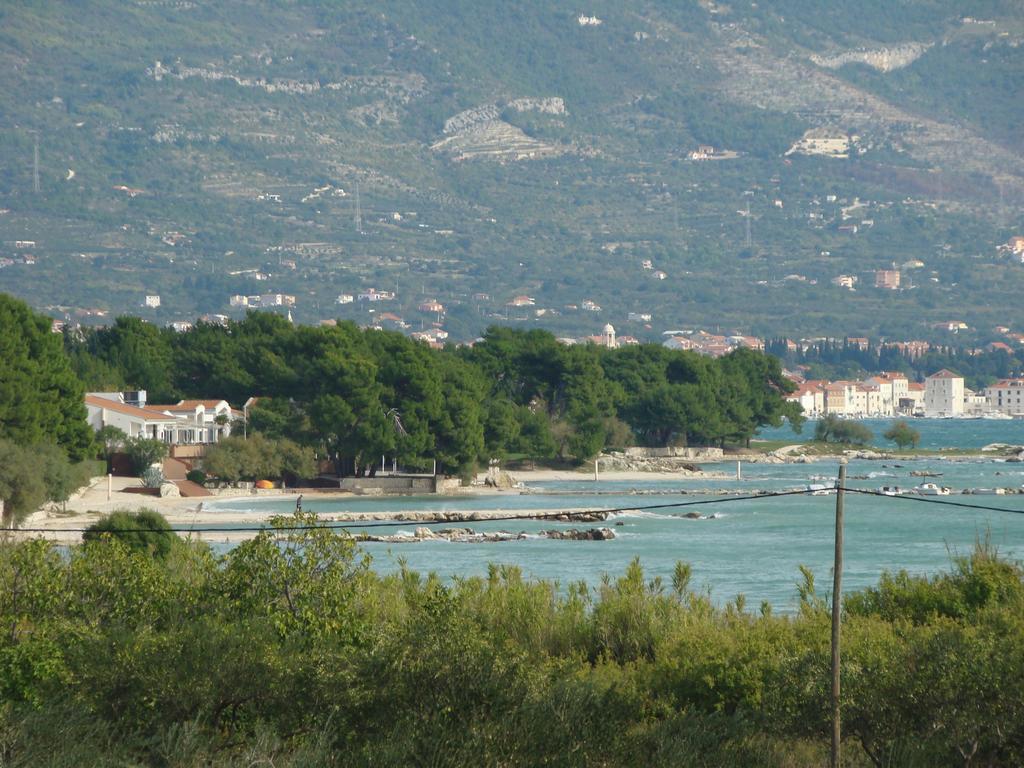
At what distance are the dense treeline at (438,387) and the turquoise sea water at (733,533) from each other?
Answer: 3.17m

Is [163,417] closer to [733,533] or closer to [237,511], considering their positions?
[237,511]

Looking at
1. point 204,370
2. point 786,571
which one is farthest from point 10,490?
point 204,370

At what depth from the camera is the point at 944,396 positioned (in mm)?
175625

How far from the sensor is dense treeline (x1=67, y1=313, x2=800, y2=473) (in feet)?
184

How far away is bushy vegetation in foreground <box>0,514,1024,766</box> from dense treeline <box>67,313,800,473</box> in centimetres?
3847

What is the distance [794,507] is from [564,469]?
57.4 feet

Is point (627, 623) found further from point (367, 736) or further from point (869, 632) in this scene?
point (367, 736)

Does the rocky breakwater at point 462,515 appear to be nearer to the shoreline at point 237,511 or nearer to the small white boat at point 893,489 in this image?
the shoreline at point 237,511

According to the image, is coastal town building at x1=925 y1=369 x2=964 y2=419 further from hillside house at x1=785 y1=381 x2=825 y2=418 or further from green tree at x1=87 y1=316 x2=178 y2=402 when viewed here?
green tree at x1=87 y1=316 x2=178 y2=402

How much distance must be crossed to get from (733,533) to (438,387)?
17.7 m

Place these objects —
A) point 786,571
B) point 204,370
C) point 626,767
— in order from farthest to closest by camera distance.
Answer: point 204,370 < point 786,571 < point 626,767

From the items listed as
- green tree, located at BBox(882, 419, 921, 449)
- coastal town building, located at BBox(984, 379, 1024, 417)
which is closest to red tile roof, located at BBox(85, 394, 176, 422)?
green tree, located at BBox(882, 419, 921, 449)

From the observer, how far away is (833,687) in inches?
529

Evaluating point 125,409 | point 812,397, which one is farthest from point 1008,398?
point 125,409
